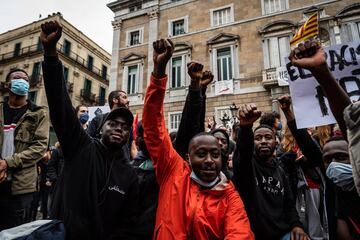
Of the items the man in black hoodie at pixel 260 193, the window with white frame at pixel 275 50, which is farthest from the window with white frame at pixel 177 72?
the man in black hoodie at pixel 260 193

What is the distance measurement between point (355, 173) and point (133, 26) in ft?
61.8

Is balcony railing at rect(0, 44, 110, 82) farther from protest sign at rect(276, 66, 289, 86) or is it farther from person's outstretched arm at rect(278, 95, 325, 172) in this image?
person's outstretched arm at rect(278, 95, 325, 172)

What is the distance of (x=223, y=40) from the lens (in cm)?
1504

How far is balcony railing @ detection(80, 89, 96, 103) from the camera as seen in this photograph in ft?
89.7

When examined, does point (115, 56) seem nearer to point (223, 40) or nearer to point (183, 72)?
point (183, 72)

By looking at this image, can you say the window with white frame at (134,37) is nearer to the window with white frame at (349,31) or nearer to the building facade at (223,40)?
the building facade at (223,40)

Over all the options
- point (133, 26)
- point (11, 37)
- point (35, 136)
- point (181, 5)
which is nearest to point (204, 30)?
point (181, 5)

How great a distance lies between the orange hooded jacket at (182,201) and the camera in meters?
1.81

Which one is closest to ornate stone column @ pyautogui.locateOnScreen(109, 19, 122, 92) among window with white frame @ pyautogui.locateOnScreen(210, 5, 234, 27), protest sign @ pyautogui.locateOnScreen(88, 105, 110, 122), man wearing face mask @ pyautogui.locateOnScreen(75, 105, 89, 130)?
window with white frame @ pyautogui.locateOnScreen(210, 5, 234, 27)

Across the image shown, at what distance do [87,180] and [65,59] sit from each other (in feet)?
88.8

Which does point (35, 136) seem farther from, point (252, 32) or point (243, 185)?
point (252, 32)

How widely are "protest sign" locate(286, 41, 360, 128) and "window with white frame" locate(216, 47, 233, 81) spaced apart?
12331 millimetres

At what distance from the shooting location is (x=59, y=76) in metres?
1.82

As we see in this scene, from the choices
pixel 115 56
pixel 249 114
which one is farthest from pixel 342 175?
pixel 115 56
